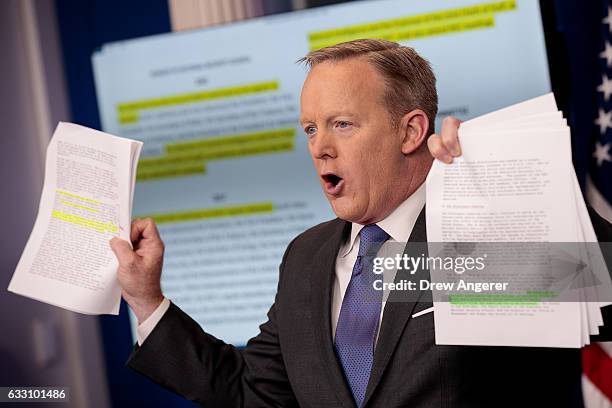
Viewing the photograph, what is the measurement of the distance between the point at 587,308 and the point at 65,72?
326cm

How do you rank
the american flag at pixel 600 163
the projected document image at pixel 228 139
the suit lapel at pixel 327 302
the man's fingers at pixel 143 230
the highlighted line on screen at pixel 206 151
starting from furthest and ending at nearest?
1. the highlighted line on screen at pixel 206 151
2. the projected document image at pixel 228 139
3. the american flag at pixel 600 163
4. the man's fingers at pixel 143 230
5. the suit lapel at pixel 327 302

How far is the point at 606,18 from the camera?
9.68 ft

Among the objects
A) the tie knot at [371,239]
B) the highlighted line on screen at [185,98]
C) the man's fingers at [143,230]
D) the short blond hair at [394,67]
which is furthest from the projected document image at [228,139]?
the man's fingers at [143,230]

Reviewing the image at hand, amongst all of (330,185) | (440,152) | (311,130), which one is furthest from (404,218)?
(440,152)

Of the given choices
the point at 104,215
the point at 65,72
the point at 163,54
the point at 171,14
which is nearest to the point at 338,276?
the point at 104,215

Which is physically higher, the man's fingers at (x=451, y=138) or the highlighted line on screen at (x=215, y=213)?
the highlighted line on screen at (x=215, y=213)

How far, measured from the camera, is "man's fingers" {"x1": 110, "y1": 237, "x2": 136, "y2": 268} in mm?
1837

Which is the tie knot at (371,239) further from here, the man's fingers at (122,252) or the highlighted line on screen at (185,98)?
the highlighted line on screen at (185,98)

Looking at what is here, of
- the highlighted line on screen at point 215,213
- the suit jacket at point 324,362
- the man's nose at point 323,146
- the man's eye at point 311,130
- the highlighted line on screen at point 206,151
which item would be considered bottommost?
the suit jacket at point 324,362

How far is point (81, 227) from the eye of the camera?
185cm

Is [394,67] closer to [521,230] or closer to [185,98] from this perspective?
[521,230]

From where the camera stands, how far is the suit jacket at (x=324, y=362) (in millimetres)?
1611

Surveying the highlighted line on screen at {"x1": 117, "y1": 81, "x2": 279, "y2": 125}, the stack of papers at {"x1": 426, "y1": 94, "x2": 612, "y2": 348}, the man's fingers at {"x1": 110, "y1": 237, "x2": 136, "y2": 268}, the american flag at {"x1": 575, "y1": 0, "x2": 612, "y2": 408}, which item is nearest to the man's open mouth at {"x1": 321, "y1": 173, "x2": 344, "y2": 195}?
the stack of papers at {"x1": 426, "y1": 94, "x2": 612, "y2": 348}

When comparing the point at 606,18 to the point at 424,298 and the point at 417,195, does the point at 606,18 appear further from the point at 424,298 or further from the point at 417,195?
the point at 424,298
